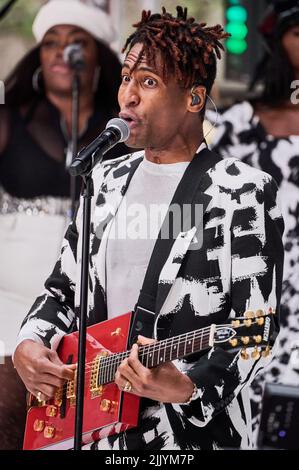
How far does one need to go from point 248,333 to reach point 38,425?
93 cm

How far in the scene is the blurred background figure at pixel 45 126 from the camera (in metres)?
5.24

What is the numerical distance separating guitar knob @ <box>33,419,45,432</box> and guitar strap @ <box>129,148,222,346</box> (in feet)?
1.51

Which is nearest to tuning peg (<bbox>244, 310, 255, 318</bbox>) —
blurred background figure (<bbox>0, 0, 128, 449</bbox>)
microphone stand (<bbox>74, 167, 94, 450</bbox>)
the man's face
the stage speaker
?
microphone stand (<bbox>74, 167, 94, 450</bbox>)

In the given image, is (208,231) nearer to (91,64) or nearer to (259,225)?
(259,225)

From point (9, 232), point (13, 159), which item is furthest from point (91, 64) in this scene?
point (9, 232)

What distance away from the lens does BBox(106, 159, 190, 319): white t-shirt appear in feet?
9.98

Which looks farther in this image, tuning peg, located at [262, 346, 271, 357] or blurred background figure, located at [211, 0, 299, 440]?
blurred background figure, located at [211, 0, 299, 440]

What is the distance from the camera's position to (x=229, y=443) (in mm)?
2924

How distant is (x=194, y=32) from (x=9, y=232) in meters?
2.54

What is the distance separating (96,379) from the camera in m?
3.04

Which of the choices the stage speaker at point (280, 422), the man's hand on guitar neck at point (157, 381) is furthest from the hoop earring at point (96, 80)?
the man's hand on guitar neck at point (157, 381)

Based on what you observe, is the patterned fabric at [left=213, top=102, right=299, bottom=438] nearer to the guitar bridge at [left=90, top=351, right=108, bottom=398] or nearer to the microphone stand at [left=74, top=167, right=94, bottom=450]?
the guitar bridge at [left=90, top=351, right=108, bottom=398]

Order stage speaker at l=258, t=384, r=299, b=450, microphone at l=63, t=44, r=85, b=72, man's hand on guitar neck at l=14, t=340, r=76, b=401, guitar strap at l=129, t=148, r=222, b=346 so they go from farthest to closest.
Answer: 1. microphone at l=63, t=44, r=85, b=72
2. stage speaker at l=258, t=384, r=299, b=450
3. man's hand on guitar neck at l=14, t=340, r=76, b=401
4. guitar strap at l=129, t=148, r=222, b=346

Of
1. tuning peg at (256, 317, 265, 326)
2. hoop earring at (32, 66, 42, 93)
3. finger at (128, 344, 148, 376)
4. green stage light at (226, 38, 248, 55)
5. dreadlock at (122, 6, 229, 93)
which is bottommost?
hoop earring at (32, 66, 42, 93)
